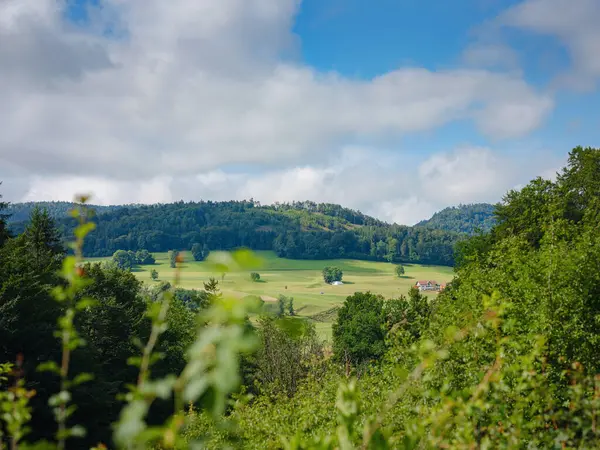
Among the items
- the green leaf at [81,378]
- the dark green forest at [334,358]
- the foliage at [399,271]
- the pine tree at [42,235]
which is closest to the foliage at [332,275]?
the foliage at [399,271]

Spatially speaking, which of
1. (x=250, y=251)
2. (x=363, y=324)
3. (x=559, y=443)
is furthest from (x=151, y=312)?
(x=363, y=324)

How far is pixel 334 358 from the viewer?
6231cm

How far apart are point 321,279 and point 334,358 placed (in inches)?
3961

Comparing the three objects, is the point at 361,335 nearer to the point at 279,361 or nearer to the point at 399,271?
the point at 279,361

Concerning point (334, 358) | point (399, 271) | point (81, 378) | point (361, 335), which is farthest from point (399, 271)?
point (81, 378)

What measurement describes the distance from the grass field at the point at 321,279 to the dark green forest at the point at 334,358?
5830cm

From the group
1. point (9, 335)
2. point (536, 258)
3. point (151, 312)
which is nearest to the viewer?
point (151, 312)

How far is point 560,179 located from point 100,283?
1592 inches

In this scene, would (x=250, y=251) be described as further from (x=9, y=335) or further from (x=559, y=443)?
(x=9, y=335)

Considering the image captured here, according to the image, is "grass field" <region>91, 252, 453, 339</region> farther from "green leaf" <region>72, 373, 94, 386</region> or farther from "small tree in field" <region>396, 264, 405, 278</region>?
"green leaf" <region>72, 373, 94, 386</region>

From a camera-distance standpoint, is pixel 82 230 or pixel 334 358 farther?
pixel 334 358

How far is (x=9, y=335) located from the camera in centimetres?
2334

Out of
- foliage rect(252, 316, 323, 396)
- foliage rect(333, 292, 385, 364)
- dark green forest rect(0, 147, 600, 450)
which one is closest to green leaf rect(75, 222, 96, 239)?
dark green forest rect(0, 147, 600, 450)

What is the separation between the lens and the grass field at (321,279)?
124363 millimetres
